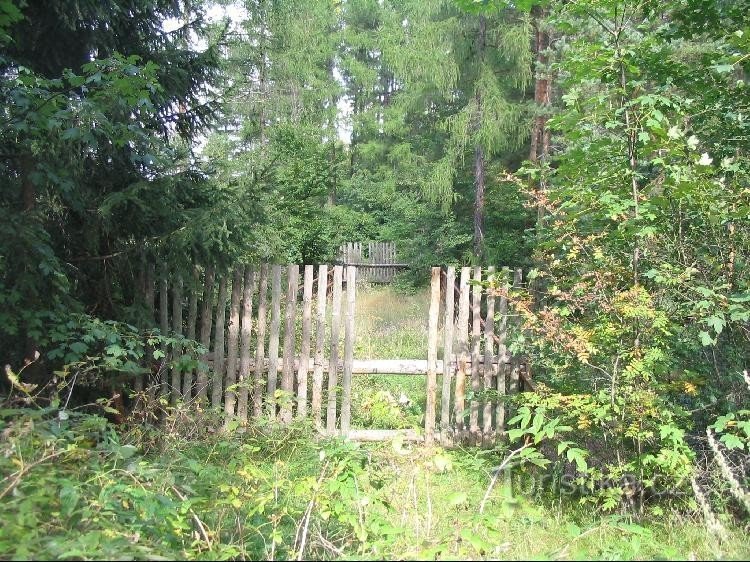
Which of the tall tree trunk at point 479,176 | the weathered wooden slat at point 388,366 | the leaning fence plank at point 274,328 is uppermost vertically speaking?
the tall tree trunk at point 479,176

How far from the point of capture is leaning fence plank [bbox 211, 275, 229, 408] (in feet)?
19.2

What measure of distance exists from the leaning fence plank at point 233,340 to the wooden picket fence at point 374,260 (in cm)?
1764

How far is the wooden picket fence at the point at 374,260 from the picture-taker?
80.1 feet

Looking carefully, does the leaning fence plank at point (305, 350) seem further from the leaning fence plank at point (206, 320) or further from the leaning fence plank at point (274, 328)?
the leaning fence plank at point (206, 320)

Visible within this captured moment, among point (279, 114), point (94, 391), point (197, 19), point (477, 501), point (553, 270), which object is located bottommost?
point (477, 501)

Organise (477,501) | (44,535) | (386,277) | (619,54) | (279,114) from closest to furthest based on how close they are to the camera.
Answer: (44,535) < (619,54) < (477,501) < (279,114) < (386,277)

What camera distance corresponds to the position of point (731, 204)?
4.11m

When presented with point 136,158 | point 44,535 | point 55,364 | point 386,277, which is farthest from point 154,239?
point 386,277

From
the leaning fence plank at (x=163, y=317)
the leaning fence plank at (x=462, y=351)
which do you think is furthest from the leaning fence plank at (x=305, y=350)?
the leaning fence plank at (x=462, y=351)

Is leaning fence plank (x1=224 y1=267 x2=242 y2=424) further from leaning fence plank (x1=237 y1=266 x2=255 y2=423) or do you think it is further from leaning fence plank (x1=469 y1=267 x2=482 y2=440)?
leaning fence plank (x1=469 y1=267 x2=482 y2=440)

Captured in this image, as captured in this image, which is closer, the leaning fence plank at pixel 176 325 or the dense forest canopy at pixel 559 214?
the dense forest canopy at pixel 559 214

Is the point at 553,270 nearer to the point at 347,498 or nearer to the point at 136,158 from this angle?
the point at 347,498

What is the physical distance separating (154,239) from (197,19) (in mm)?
2569

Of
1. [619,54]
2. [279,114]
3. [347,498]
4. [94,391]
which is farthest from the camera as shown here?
[279,114]
